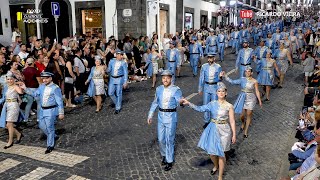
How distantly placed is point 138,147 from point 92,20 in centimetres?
1638

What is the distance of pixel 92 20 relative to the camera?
22.6 m

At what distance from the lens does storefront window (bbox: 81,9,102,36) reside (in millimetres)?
22391

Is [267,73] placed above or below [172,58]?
below

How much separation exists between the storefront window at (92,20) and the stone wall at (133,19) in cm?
143

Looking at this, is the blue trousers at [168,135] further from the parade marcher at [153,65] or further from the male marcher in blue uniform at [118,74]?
the parade marcher at [153,65]

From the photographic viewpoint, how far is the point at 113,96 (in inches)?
424

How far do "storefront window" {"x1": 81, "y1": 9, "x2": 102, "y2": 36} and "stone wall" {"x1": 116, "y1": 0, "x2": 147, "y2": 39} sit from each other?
4.70 feet

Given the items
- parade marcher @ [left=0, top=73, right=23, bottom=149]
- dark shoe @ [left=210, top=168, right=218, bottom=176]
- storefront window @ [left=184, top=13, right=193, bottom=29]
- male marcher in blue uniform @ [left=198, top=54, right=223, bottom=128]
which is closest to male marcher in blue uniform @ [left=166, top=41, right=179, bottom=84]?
male marcher in blue uniform @ [left=198, top=54, right=223, bottom=128]

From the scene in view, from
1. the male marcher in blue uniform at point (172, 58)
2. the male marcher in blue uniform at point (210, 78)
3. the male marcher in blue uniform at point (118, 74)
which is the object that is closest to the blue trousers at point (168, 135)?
the male marcher in blue uniform at point (210, 78)

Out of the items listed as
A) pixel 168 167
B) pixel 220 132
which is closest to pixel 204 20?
pixel 168 167

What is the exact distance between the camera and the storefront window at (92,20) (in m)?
22.4

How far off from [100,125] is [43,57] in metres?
3.17

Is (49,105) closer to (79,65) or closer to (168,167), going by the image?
(168,167)

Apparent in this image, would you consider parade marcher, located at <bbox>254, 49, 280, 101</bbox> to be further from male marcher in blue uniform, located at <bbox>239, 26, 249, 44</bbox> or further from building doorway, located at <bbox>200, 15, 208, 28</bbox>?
building doorway, located at <bbox>200, 15, 208, 28</bbox>
